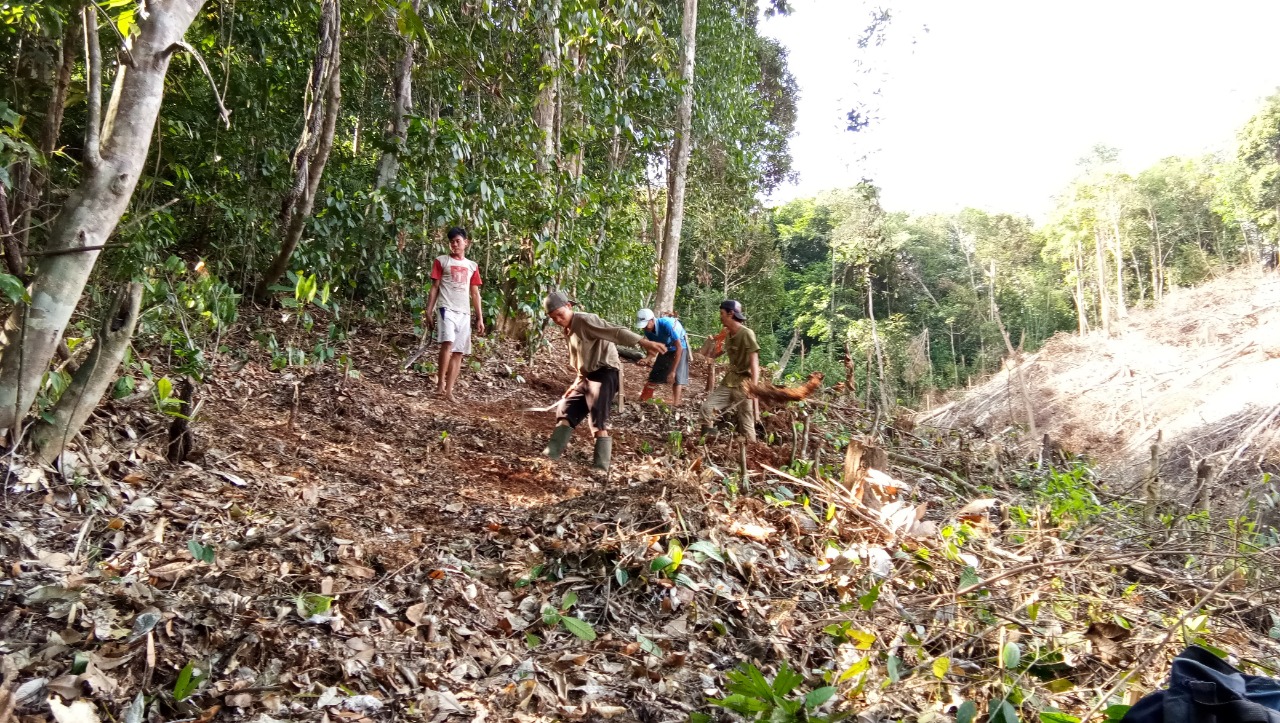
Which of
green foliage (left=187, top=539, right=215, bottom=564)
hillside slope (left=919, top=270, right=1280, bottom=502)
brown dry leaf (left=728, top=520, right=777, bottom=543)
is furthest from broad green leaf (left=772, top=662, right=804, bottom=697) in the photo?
hillside slope (left=919, top=270, right=1280, bottom=502)

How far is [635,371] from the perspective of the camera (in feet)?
39.7

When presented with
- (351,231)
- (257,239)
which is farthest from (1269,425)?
(257,239)

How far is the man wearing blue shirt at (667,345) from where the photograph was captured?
777 centimetres

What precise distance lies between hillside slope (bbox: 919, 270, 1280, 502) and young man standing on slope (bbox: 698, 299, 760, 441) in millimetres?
4161

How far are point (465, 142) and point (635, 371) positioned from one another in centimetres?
591

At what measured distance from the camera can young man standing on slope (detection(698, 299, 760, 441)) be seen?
648 cm

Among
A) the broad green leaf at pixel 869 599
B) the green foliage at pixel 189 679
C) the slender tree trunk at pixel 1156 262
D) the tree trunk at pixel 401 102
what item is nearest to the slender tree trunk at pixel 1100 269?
the slender tree trunk at pixel 1156 262

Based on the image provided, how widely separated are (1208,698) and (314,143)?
24.7 ft

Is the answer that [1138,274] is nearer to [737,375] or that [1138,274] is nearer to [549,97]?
[549,97]

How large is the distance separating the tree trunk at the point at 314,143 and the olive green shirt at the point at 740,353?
4.14 metres

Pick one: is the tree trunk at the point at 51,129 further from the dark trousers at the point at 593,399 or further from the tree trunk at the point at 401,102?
the tree trunk at the point at 401,102

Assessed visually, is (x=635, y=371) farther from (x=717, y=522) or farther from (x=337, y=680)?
(x=337, y=680)

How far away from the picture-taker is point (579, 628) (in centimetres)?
297

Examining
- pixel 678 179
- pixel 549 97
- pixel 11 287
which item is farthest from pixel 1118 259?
pixel 11 287
